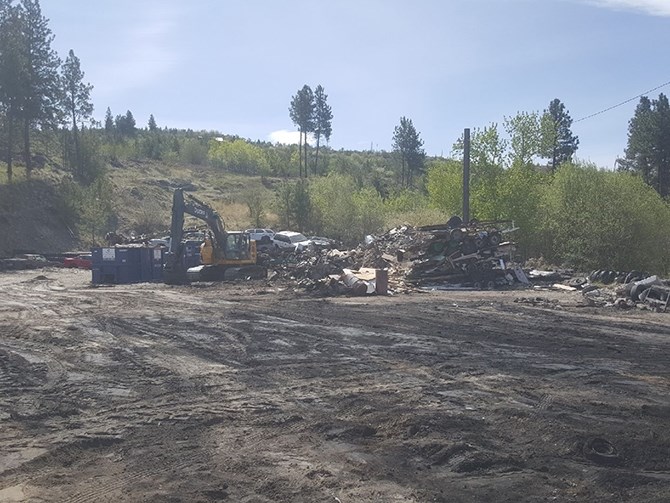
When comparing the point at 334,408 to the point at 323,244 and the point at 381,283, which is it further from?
the point at 323,244

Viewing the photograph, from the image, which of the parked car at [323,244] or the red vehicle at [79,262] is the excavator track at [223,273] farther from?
the red vehicle at [79,262]

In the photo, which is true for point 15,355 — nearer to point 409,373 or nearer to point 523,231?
point 409,373

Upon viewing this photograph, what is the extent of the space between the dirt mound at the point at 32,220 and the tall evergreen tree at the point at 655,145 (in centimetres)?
4812

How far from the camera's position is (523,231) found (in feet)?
131

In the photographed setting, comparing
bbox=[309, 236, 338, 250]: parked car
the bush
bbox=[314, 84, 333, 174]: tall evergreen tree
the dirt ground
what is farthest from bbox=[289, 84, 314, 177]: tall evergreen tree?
the dirt ground

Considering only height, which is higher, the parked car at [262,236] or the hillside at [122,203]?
the hillside at [122,203]

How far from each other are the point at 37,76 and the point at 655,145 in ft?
172

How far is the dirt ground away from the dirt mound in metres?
33.2

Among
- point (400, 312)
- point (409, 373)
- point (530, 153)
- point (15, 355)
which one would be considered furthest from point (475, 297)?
point (530, 153)

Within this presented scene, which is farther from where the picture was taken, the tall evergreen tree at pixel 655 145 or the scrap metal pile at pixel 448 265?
the tall evergreen tree at pixel 655 145

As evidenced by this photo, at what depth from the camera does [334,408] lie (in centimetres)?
1002

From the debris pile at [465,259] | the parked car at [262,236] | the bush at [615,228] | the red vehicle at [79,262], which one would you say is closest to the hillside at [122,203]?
the red vehicle at [79,262]

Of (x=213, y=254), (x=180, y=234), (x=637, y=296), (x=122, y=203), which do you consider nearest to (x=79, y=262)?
(x=180, y=234)

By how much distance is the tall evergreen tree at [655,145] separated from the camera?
212 feet
